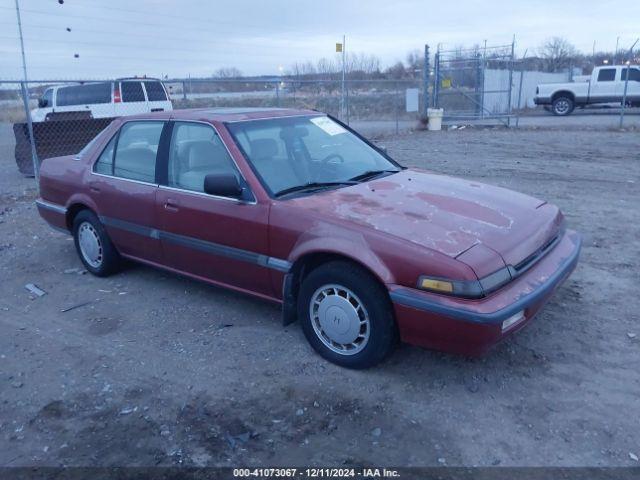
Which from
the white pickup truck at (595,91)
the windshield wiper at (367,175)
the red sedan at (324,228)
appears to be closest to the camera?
the red sedan at (324,228)

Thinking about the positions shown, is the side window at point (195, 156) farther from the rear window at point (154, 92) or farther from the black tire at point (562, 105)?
the black tire at point (562, 105)

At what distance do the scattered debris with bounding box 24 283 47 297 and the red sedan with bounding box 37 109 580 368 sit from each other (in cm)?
60

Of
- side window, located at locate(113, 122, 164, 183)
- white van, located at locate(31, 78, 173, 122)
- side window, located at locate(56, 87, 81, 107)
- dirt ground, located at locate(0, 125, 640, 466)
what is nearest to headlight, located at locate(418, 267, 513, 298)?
dirt ground, located at locate(0, 125, 640, 466)

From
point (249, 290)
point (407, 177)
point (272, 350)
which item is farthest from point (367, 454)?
point (407, 177)

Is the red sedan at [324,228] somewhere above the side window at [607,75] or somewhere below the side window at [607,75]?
below

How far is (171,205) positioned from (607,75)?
2389 cm

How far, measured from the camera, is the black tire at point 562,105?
78.6ft

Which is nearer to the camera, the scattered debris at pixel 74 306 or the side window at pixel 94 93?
the scattered debris at pixel 74 306

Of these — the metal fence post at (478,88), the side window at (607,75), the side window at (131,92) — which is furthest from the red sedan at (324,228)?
the side window at (607,75)

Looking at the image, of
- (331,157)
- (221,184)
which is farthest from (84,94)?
(221,184)

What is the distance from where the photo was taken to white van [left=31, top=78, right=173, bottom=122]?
611 inches

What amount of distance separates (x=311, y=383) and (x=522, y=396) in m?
1.27

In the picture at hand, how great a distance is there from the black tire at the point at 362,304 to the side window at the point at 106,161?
2485mm

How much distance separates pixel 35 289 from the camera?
538 centimetres
